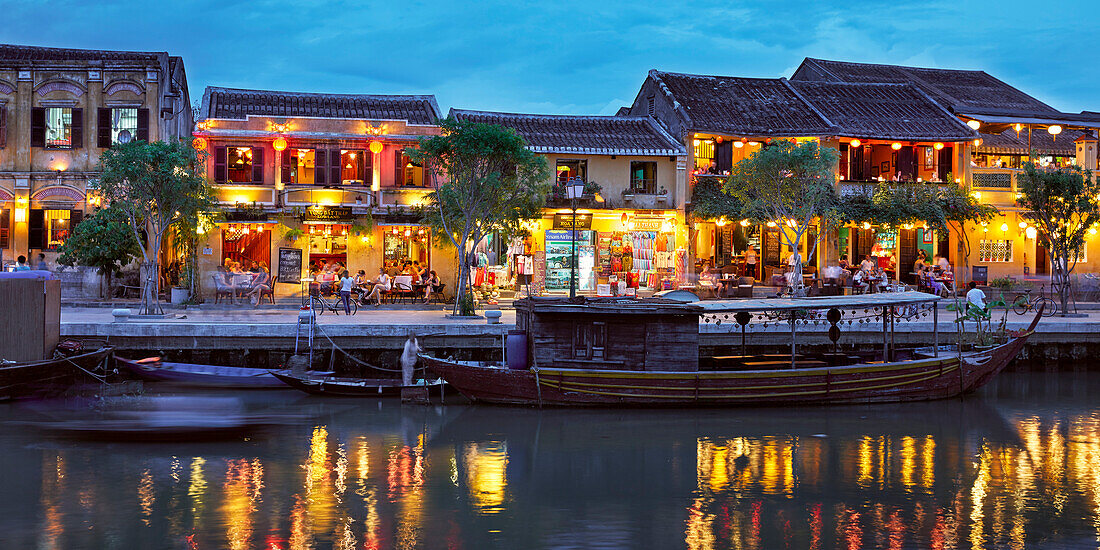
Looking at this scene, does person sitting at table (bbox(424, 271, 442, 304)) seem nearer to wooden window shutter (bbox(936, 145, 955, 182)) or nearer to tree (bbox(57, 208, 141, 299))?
tree (bbox(57, 208, 141, 299))

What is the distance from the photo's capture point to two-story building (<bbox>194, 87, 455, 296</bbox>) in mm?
31078

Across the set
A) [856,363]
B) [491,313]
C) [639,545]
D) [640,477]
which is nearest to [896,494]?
[640,477]

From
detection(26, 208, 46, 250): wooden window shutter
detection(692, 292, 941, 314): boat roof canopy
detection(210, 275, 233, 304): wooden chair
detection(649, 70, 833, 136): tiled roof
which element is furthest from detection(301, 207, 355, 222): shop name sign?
detection(692, 292, 941, 314): boat roof canopy

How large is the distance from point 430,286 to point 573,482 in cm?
1714

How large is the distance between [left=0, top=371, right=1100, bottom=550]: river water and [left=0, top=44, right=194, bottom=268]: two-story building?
14.7 m

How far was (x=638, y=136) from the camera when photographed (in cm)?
3650

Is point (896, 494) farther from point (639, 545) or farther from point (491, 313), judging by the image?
point (491, 313)

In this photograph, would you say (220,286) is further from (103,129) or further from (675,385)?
(675,385)

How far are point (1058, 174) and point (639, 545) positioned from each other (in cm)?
2292

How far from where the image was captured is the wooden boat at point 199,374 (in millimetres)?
20234

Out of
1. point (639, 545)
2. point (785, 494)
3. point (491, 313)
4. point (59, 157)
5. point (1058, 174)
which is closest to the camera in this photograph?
point (639, 545)

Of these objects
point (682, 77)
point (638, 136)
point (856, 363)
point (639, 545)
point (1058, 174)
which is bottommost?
point (639, 545)

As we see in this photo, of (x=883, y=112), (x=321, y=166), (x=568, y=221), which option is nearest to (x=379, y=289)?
(x=321, y=166)

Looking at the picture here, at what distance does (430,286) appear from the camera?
3073 centimetres
